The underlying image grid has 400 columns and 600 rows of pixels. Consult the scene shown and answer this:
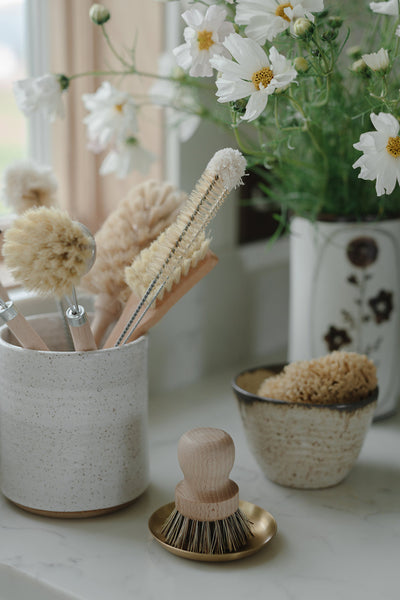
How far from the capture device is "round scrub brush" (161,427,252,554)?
1.93ft

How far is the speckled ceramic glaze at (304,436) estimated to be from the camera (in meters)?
0.68

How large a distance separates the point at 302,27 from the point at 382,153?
0.36ft

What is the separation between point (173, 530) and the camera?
61 centimetres

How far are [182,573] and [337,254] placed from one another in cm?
40

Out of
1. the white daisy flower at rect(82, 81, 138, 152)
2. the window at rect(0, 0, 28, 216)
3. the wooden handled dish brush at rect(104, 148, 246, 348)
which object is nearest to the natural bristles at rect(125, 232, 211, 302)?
the wooden handled dish brush at rect(104, 148, 246, 348)

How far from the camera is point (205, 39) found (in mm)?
625

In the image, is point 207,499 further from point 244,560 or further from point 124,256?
point 124,256

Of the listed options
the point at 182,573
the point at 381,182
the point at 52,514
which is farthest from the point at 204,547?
the point at 381,182

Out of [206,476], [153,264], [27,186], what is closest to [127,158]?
[27,186]

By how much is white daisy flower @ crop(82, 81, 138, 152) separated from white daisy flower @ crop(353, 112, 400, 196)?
0.30 meters

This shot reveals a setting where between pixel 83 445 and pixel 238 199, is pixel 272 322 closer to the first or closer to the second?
pixel 238 199

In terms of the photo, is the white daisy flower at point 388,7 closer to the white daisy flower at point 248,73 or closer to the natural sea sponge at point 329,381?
the white daisy flower at point 248,73

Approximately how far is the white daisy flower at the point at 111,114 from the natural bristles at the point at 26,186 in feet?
0.32

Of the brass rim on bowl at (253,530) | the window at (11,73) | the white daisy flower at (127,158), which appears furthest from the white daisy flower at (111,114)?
the brass rim on bowl at (253,530)
